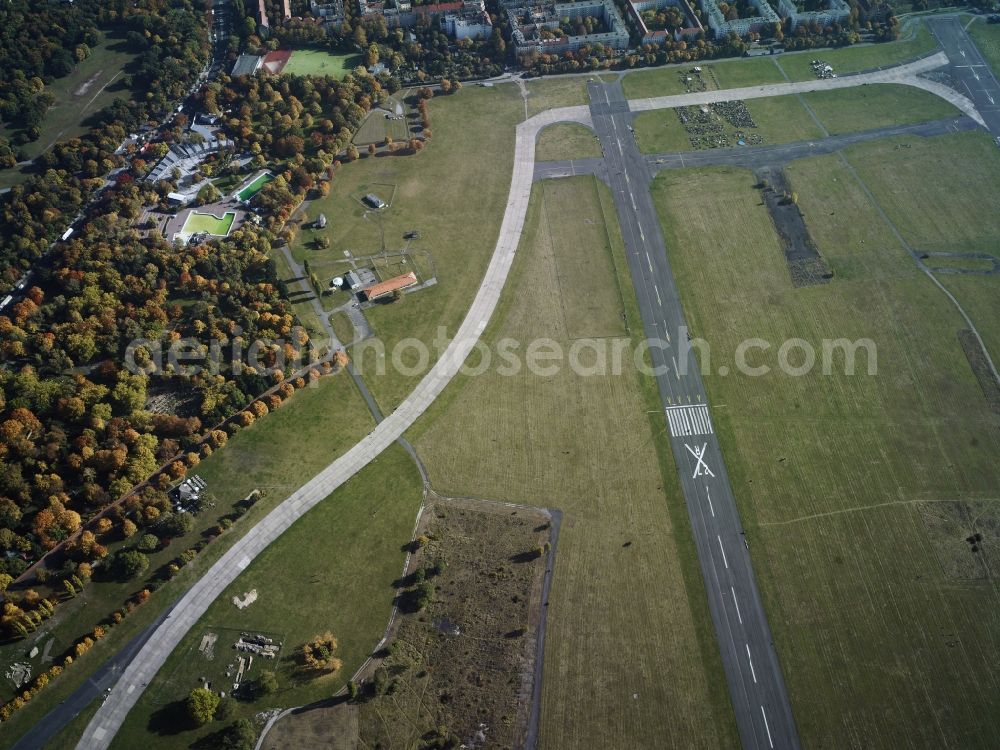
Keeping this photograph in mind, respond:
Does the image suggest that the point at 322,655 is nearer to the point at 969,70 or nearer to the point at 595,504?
the point at 595,504

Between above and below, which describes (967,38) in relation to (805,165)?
above

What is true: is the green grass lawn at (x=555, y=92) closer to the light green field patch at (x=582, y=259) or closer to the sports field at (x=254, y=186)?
the light green field patch at (x=582, y=259)

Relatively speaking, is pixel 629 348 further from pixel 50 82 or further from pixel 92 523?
pixel 50 82

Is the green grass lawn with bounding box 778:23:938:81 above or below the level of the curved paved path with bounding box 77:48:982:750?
above

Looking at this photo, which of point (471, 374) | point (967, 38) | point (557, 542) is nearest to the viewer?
point (557, 542)

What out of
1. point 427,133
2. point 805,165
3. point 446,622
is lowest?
point 446,622

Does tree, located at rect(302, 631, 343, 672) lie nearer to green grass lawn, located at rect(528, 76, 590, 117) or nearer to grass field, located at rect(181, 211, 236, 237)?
grass field, located at rect(181, 211, 236, 237)

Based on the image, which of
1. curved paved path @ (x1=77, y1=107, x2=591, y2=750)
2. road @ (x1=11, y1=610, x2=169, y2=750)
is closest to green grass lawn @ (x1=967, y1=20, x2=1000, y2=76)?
curved paved path @ (x1=77, y1=107, x2=591, y2=750)

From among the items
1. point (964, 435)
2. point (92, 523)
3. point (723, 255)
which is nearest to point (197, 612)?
point (92, 523)
